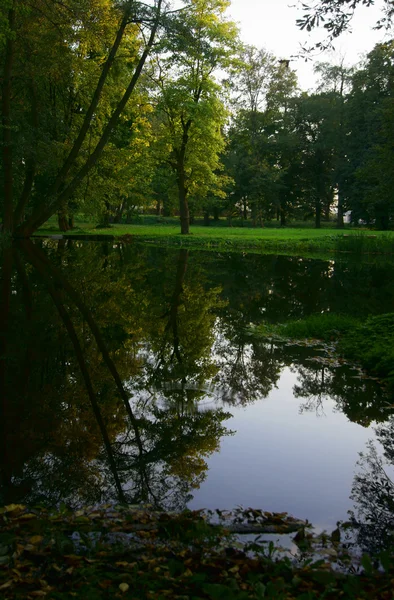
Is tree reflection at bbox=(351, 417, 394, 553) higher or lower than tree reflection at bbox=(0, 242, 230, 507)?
lower

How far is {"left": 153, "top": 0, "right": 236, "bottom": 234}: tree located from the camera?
131 ft

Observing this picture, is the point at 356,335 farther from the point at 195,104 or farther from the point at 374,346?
the point at 195,104

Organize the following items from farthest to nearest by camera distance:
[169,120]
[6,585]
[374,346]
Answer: [169,120], [374,346], [6,585]

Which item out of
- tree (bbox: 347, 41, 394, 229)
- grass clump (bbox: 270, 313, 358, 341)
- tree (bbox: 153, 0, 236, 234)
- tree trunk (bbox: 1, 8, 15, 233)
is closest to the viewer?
grass clump (bbox: 270, 313, 358, 341)

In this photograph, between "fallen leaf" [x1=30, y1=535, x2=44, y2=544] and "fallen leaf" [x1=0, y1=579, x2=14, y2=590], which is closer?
"fallen leaf" [x1=0, y1=579, x2=14, y2=590]

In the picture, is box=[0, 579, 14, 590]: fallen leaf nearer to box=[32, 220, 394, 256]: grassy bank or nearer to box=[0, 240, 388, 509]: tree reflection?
box=[0, 240, 388, 509]: tree reflection

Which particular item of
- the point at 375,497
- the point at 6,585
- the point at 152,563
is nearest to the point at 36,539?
the point at 6,585

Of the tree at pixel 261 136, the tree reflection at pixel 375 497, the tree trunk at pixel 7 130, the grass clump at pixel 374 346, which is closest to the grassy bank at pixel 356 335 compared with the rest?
the grass clump at pixel 374 346

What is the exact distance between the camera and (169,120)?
41.8 meters

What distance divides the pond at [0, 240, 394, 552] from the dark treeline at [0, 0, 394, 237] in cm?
475

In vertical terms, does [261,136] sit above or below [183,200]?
above

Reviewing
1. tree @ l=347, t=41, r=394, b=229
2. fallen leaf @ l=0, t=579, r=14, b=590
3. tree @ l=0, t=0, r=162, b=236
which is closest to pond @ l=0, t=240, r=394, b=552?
fallen leaf @ l=0, t=579, r=14, b=590

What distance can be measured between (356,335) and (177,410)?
4.90 metres

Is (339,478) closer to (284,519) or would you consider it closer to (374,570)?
(284,519)
